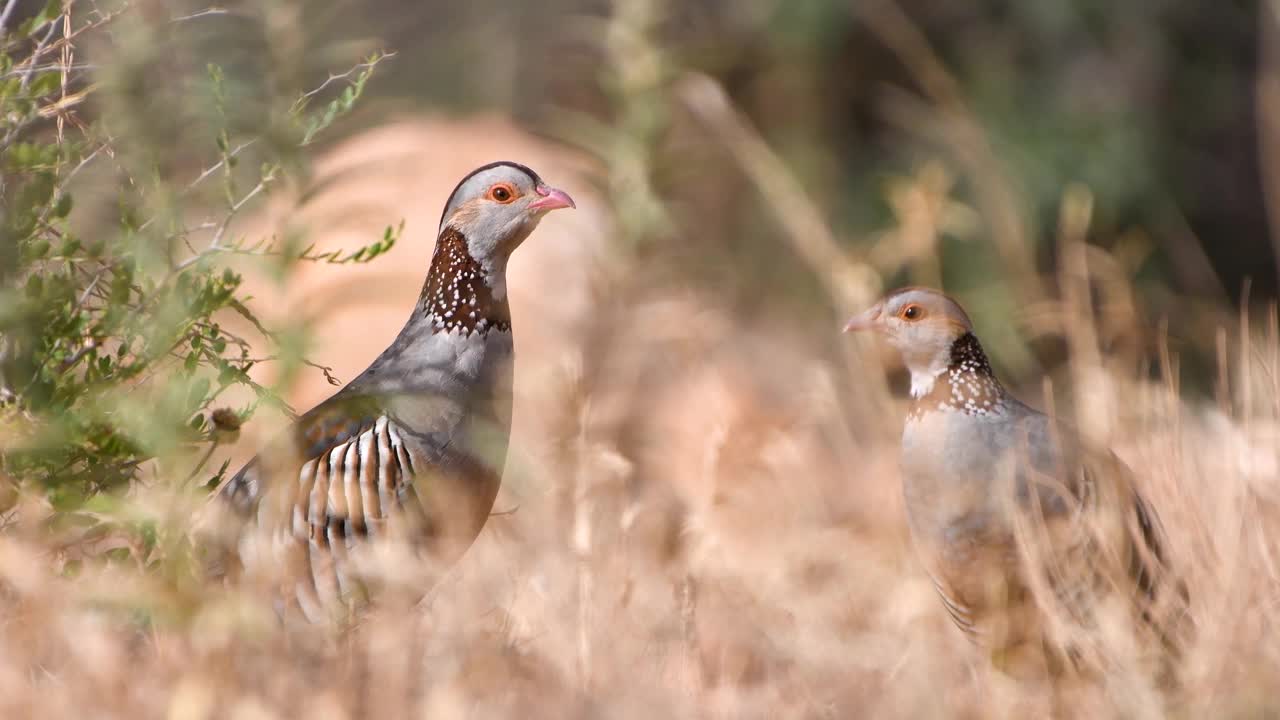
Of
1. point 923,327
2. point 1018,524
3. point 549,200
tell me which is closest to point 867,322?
point 923,327

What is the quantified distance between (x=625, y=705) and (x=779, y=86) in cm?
739

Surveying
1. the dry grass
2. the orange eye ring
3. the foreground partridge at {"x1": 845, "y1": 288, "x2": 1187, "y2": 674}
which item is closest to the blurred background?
the dry grass

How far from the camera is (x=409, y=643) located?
233cm

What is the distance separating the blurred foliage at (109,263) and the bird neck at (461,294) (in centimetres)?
26

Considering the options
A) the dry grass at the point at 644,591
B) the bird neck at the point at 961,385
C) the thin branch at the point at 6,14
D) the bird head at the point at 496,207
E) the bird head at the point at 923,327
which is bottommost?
the dry grass at the point at 644,591

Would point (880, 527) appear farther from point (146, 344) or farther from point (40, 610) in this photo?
point (40, 610)

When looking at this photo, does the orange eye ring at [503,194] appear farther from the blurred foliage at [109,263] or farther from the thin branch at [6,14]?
the thin branch at [6,14]

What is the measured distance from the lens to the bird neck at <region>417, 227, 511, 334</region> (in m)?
2.85

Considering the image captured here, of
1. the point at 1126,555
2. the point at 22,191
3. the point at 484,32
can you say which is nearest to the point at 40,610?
the point at 22,191

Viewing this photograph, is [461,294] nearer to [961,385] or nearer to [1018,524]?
[961,385]

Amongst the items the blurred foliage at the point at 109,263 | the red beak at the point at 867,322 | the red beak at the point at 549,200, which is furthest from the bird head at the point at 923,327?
the blurred foliage at the point at 109,263

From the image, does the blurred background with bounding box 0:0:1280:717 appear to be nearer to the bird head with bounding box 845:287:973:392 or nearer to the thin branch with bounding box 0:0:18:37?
the thin branch with bounding box 0:0:18:37

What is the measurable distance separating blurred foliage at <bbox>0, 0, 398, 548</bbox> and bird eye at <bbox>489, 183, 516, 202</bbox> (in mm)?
322

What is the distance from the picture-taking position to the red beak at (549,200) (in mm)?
2865
